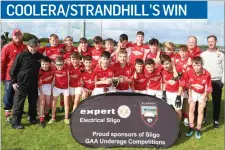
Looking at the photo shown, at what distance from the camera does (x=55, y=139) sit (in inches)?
220

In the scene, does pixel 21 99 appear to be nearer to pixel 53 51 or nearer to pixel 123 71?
pixel 53 51

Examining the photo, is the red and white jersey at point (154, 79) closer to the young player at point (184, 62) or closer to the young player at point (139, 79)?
the young player at point (139, 79)

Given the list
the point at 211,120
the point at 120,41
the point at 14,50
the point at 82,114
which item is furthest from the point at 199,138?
the point at 14,50

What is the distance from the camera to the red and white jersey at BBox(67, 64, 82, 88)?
6434 millimetres

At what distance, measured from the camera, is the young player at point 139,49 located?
6930mm

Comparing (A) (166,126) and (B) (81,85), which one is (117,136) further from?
(B) (81,85)

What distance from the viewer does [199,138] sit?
18.9 ft

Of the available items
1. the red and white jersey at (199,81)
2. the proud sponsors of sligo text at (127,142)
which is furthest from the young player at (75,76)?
the red and white jersey at (199,81)

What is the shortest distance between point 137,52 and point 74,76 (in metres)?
1.65

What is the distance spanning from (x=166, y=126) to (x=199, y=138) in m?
1.01

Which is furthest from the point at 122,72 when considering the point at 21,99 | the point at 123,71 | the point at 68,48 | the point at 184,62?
the point at 21,99

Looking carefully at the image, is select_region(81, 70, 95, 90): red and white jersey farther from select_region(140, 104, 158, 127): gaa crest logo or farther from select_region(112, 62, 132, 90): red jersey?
select_region(140, 104, 158, 127): gaa crest logo

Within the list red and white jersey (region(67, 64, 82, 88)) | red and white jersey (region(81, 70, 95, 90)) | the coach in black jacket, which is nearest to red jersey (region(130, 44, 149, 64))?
red and white jersey (region(81, 70, 95, 90))

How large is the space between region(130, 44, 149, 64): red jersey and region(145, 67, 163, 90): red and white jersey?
86cm
